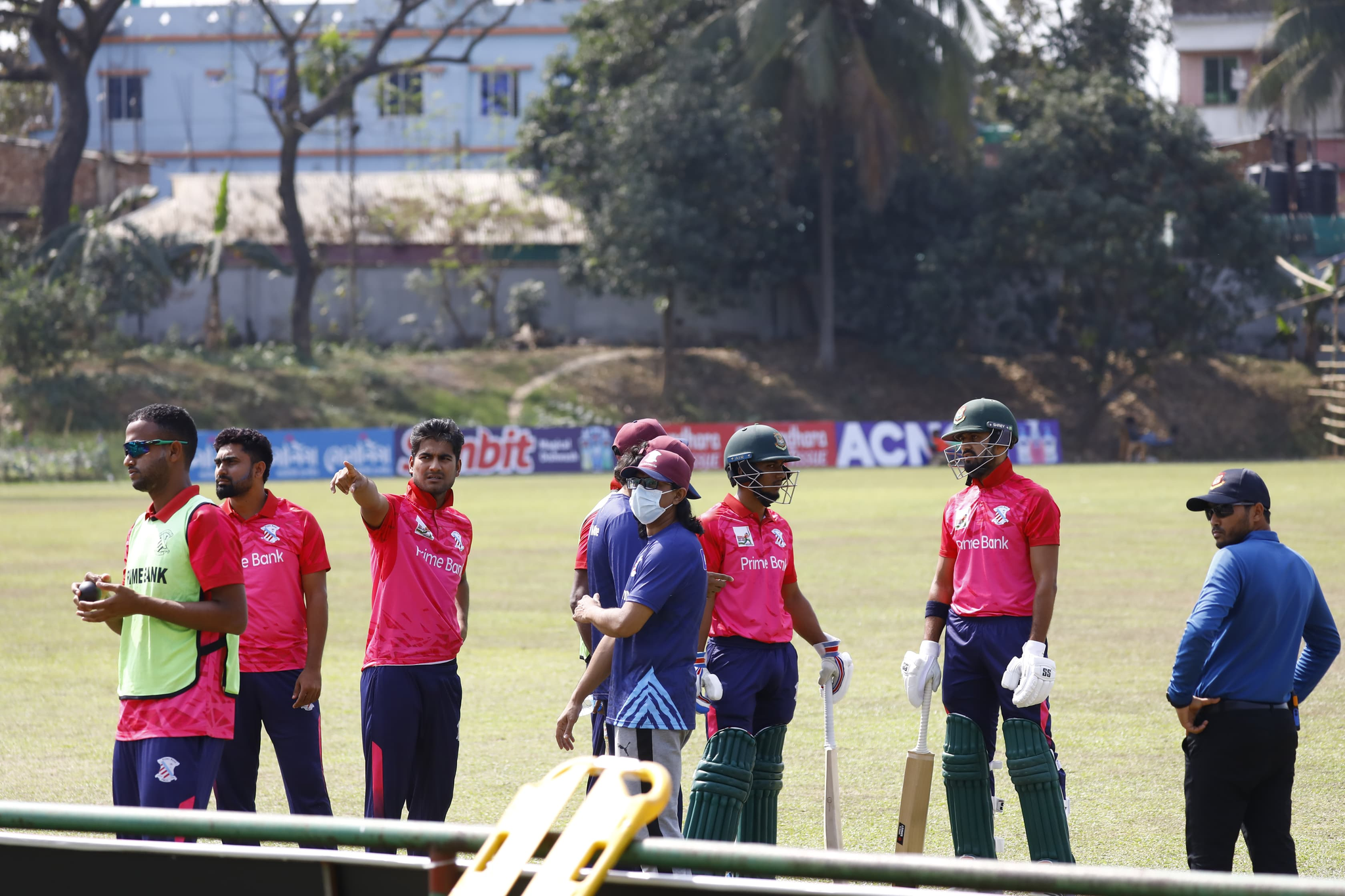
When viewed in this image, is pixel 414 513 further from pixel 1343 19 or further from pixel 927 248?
pixel 1343 19

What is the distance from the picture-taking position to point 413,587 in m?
6.38

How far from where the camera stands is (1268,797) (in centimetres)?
552

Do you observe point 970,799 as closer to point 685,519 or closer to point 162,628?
point 685,519

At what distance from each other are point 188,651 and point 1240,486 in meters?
3.91

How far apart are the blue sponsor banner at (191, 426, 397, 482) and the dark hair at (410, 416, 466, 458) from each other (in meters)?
31.4

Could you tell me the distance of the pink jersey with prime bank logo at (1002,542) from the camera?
6641 millimetres

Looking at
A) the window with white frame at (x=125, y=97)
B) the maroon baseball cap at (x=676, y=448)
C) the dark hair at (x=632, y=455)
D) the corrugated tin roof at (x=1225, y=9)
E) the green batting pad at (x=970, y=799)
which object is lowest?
the green batting pad at (x=970, y=799)

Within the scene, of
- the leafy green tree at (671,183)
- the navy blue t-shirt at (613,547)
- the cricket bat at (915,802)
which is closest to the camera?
the navy blue t-shirt at (613,547)

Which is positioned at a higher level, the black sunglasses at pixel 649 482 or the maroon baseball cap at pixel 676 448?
the maroon baseball cap at pixel 676 448

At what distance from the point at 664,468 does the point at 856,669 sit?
6.57 meters

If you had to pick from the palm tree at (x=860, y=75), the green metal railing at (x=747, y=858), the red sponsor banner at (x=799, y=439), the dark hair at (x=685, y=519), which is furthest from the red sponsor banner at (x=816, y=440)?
the green metal railing at (x=747, y=858)

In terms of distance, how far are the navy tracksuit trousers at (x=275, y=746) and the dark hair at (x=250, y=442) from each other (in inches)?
36.0

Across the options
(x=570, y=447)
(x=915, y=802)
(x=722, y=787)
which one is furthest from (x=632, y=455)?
(x=570, y=447)

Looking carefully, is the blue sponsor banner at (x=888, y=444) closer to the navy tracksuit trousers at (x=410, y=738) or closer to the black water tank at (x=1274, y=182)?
the black water tank at (x=1274, y=182)
